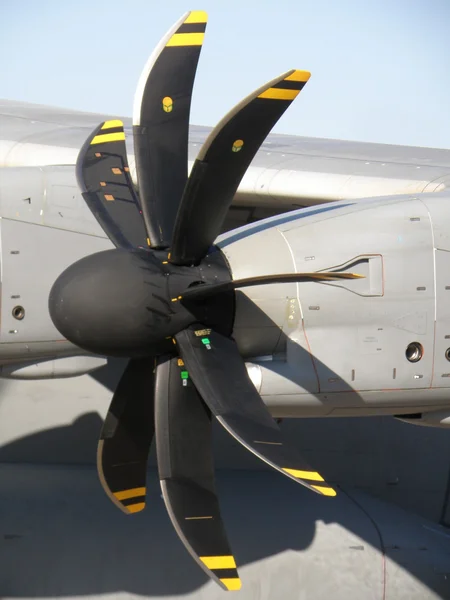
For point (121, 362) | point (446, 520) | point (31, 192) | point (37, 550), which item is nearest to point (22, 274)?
point (31, 192)

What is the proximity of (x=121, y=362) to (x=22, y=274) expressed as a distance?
1.65 metres

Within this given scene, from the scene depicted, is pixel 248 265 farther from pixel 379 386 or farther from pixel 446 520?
pixel 446 520

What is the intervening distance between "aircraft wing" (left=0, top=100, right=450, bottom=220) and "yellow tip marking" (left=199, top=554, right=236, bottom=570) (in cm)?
329

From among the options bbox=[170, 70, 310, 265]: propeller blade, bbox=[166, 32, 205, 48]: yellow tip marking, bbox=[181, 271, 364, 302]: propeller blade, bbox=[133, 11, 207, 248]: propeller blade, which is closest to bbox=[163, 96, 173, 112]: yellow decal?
bbox=[133, 11, 207, 248]: propeller blade

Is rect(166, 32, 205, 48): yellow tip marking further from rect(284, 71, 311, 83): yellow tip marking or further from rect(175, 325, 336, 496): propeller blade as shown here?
rect(175, 325, 336, 496): propeller blade

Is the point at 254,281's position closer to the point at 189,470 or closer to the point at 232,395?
the point at 232,395

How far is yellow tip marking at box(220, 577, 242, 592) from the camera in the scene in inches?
184

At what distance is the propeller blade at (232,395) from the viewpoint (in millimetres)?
4805

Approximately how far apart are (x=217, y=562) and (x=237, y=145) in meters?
2.32

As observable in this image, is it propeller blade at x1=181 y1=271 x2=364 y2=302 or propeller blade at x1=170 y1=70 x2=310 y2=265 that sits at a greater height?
propeller blade at x1=170 y1=70 x2=310 y2=265

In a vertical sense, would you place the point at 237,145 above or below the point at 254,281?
above

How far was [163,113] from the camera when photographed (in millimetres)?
5547

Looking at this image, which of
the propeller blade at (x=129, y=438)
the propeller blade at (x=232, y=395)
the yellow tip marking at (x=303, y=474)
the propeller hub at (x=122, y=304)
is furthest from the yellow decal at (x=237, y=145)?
the yellow tip marking at (x=303, y=474)

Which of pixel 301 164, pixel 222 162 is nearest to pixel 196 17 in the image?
pixel 222 162
